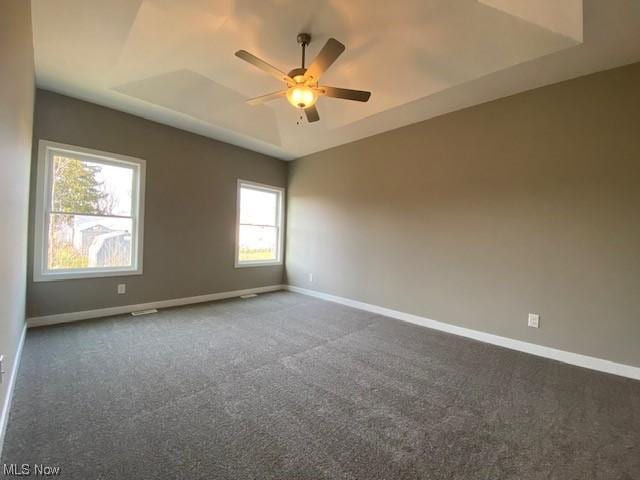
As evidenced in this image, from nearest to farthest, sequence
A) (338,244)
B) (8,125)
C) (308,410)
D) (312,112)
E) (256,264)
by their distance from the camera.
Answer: (8,125)
(308,410)
(312,112)
(338,244)
(256,264)

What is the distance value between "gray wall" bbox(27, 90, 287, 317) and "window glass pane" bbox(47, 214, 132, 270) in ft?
0.69

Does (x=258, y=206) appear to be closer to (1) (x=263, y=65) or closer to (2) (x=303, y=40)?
(2) (x=303, y=40)

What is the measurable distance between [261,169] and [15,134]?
3751mm

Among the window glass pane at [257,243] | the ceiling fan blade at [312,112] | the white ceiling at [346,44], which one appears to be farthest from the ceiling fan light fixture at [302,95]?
the window glass pane at [257,243]

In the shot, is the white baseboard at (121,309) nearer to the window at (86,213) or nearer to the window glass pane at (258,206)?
the window at (86,213)

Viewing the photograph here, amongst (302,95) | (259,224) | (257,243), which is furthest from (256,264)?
(302,95)

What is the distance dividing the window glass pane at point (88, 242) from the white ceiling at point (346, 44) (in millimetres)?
1548

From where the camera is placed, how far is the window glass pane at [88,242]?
338 centimetres

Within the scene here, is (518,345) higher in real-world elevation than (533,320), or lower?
lower

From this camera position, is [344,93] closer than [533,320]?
Yes

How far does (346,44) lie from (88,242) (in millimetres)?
3948

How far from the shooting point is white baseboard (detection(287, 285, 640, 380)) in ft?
8.29

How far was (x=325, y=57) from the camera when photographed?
215 centimetres

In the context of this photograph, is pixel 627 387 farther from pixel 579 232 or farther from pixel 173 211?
pixel 173 211
